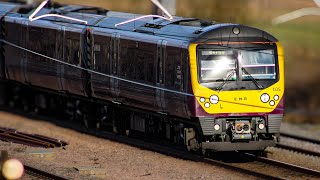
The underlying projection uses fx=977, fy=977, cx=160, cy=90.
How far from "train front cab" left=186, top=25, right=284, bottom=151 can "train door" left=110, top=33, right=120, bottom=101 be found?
326 centimetres

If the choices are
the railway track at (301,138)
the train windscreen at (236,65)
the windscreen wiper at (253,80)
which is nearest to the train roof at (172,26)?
the train windscreen at (236,65)

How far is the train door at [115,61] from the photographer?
2217 centimetres

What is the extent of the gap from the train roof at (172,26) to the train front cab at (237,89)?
3cm

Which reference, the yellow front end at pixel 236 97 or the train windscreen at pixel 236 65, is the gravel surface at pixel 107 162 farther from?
the train windscreen at pixel 236 65

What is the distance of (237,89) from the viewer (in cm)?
1956

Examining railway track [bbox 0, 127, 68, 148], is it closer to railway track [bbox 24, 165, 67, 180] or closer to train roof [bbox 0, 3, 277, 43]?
train roof [bbox 0, 3, 277, 43]

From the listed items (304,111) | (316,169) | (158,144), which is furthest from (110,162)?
(304,111)

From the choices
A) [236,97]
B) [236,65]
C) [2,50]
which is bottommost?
[2,50]

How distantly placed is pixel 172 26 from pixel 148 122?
241cm

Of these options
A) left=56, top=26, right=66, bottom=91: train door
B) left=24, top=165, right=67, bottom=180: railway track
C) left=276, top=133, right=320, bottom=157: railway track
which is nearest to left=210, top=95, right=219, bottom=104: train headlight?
left=276, top=133, right=320, bottom=157: railway track

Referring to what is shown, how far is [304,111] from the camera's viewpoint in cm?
3272

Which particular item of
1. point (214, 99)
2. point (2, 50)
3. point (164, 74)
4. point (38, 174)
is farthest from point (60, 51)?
point (38, 174)

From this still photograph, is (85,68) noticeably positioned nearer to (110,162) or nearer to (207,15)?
(110,162)

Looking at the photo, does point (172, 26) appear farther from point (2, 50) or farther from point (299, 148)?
point (2, 50)
